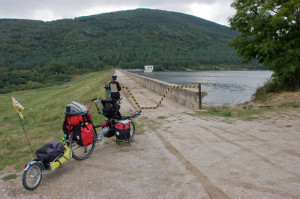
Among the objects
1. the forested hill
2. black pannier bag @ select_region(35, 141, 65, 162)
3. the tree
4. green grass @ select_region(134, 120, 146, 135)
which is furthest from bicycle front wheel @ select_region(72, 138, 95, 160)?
the forested hill

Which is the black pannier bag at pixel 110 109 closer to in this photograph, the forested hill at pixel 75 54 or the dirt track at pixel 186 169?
the dirt track at pixel 186 169

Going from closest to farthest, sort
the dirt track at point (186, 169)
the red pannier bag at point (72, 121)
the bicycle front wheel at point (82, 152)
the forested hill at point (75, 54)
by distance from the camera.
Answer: the dirt track at point (186, 169), the red pannier bag at point (72, 121), the bicycle front wheel at point (82, 152), the forested hill at point (75, 54)

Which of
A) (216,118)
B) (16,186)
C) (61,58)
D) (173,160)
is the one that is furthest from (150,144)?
(61,58)

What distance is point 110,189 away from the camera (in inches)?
154

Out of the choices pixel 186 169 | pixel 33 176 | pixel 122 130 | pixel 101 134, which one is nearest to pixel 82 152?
pixel 101 134

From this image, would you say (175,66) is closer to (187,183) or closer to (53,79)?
(53,79)

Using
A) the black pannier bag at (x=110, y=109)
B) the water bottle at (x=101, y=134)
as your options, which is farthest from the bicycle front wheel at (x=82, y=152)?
the black pannier bag at (x=110, y=109)

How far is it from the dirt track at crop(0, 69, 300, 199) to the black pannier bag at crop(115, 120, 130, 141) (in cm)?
29

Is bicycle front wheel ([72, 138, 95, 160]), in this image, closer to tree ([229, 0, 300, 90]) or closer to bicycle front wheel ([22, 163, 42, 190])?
bicycle front wheel ([22, 163, 42, 190])

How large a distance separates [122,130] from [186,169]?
6.99ft

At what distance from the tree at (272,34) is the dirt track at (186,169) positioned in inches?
396

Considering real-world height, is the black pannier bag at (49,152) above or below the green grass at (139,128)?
above

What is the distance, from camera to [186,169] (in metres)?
4.61

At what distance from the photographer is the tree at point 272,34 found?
50.0ft
